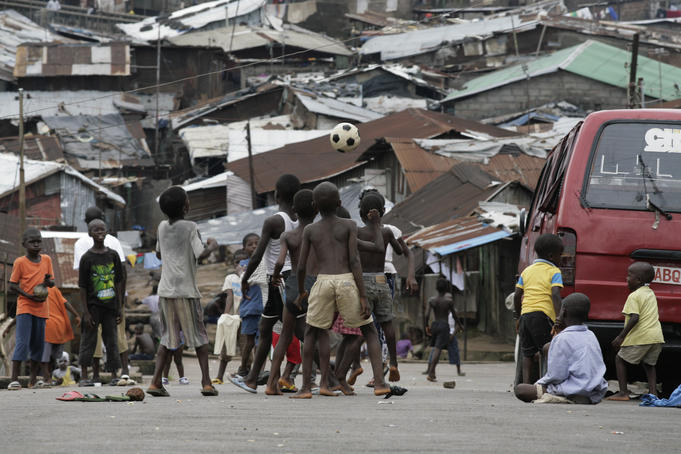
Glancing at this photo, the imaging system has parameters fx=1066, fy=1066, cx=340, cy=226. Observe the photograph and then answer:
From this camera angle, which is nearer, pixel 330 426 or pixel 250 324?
pixel 330 426

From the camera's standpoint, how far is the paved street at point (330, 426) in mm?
4844

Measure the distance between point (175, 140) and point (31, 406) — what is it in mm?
Result: 40678

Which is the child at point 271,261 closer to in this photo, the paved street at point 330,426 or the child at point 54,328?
the paved street at point 330,426

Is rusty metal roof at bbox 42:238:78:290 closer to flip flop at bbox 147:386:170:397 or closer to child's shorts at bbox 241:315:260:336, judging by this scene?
child's shorts at bbox 241:315:260:336

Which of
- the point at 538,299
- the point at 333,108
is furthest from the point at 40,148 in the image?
the point at 538,299

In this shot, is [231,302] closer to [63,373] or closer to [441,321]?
[63,373]

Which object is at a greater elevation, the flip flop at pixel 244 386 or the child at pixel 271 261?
the child at pixel 271 261

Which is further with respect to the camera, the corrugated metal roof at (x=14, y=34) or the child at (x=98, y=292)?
the corrugated metal roof at (x=14, y=34)

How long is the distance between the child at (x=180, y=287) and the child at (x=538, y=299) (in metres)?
2.34

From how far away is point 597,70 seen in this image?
144 ft

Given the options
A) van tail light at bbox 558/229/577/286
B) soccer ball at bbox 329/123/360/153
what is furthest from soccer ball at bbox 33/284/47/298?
van tail light at bbox 558/229/577/286

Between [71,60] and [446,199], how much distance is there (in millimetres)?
30816

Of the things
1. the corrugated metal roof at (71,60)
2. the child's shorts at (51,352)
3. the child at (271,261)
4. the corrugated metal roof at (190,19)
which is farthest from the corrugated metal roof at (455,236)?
the corrugated metal roof at (190,19)

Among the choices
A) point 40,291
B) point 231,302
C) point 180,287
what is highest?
point 180,287
